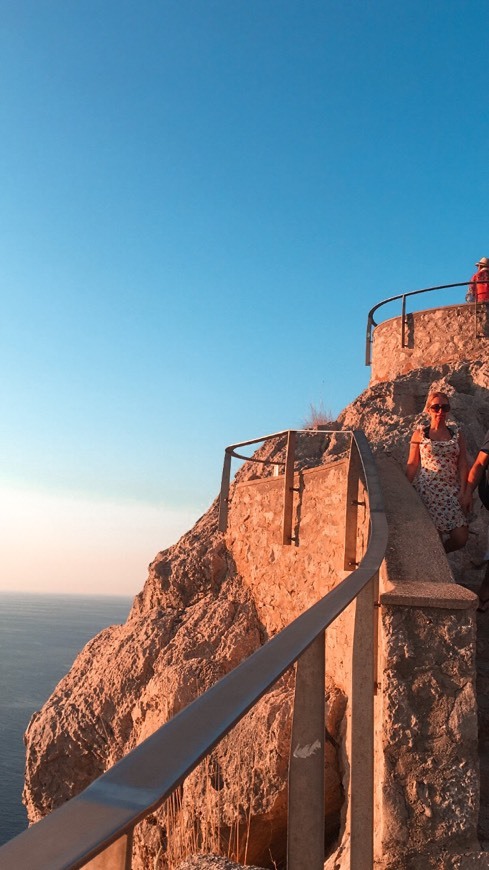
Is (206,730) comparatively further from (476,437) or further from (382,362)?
(382,362)

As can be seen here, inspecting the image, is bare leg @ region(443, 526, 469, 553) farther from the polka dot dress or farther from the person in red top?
the person in red top

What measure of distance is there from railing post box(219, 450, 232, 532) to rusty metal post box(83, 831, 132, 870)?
7.48 metres

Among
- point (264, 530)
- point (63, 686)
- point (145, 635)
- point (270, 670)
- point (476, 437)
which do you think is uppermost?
point (476, 437)

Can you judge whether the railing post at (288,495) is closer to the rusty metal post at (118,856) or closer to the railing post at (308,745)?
the railing post at (308,745)

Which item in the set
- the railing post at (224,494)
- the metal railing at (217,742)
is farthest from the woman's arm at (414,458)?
the railing post at (224,494)

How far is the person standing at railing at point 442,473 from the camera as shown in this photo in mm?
4746

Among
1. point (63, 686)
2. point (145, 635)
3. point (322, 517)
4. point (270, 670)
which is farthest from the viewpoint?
point (63, 686)

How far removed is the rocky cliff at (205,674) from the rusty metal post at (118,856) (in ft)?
11.9

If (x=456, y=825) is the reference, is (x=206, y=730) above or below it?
above

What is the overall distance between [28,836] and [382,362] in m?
12.6

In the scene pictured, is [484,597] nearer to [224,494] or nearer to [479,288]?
[224,494]

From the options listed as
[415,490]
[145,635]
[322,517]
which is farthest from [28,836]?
[145,635]

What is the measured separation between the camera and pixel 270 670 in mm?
972

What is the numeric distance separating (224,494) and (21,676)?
76.5 metres
